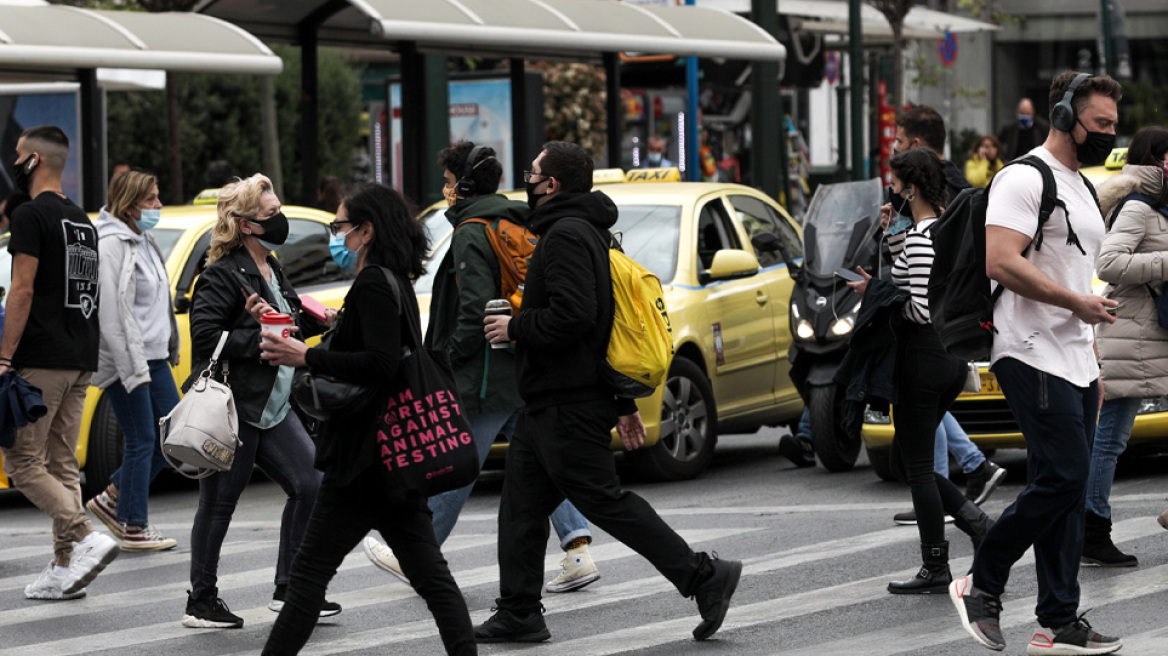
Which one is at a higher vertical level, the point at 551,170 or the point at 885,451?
the point at 551,170

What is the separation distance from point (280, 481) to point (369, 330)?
1.90 m

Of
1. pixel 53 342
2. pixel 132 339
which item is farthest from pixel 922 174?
pixel 132 339

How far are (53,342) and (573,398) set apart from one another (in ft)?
8.70

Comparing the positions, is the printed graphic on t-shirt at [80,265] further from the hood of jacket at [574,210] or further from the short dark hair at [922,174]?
the short dark hair at [922,174]

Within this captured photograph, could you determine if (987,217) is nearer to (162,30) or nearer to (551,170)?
(551,170)

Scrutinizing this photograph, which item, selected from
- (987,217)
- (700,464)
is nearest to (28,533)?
(700,464)

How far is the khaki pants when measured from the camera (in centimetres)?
799

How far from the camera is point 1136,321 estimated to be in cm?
808

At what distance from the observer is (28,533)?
Result: 10039mm

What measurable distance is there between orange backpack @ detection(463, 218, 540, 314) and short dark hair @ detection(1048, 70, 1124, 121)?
216cm

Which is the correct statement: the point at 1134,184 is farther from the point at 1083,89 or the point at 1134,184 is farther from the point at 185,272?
the point at 185,272

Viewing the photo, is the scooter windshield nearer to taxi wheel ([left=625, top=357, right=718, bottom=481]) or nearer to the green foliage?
taxi wheel ([left=625, top=357, right=718, bottom=481])

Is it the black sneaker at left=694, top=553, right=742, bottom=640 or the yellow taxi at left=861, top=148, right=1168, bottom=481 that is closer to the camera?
the black sneaker at left=694, top=553, right=742, bottom=640

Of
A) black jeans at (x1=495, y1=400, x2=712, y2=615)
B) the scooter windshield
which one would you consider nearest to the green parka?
black jeans at (x1=495, y1=400, x2=712, y2=615)
